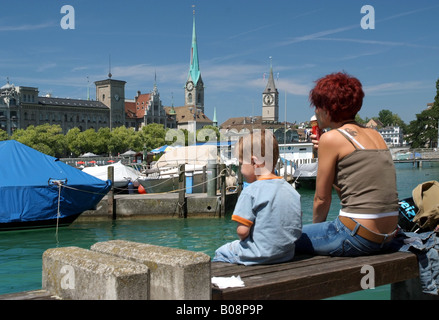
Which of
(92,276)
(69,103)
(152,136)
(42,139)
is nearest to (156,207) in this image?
(92,276)

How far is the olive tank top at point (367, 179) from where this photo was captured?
12.6ft

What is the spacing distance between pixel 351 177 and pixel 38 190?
1413cm

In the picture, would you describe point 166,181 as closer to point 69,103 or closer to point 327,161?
point 327,161

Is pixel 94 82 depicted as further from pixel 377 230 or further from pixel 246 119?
pixel 377 230

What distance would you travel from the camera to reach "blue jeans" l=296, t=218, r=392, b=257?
13.1ft

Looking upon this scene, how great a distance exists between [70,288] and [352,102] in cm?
252

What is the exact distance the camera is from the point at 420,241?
4254mm

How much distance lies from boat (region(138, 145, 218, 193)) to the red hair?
55.1 feet

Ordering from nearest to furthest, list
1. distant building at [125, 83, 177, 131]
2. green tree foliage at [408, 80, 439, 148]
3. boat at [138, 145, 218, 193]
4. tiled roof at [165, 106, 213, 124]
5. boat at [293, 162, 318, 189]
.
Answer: boat at [138, 145, 218, 193] < boat at [293, 162, 318, 189] < green tree foliage at [408, 80, 439, 148] < distant building at [125, 83, 177, 131] < tiled roof at [165, 106, 213, 124]

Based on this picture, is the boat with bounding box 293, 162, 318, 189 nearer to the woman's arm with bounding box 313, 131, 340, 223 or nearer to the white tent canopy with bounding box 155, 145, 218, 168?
the white tent canopy with bounding box 155, 145, 218, 168

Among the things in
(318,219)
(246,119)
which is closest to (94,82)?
(246,119)

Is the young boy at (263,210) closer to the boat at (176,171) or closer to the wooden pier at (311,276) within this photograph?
the wooden pier at (311,276)

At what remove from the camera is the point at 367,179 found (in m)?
3.83

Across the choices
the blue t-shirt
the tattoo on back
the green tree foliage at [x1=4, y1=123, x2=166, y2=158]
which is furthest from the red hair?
the green tree foliage at [x1=4, y1=123, x2=166, y2=158]
